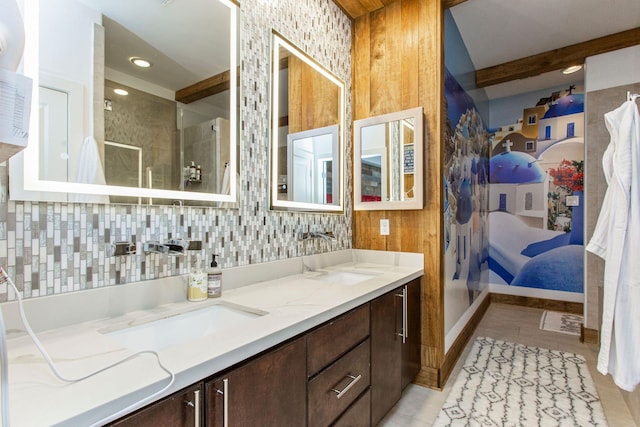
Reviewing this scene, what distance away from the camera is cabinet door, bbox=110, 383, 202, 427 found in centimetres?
61

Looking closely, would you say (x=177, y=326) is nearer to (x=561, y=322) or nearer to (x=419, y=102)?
(x=419, y=102)

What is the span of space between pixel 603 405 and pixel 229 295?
238 cm

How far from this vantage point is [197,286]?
1.27 m

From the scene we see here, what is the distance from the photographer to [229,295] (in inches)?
53.6

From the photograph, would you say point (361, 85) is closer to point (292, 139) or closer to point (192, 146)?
point (292, 139)

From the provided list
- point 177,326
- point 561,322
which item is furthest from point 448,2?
point 561,322

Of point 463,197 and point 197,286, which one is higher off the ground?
point 463,197

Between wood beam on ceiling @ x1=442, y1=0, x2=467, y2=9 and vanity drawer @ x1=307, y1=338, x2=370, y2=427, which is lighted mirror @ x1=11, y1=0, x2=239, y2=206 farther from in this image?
wood beam on ceiling @ x1=442, y1=0, x2=467, y2=9

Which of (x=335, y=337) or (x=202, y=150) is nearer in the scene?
(x=335, y=337)

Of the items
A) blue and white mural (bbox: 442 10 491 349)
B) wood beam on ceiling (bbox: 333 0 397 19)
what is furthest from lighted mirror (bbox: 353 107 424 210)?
wood beam on ceiling (bbox: 333 0 397 19)

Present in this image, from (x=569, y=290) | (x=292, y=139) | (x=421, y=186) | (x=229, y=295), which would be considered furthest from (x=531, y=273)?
(x=229, y=295)

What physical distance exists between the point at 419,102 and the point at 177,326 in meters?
2.04

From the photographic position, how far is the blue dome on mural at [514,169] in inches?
159

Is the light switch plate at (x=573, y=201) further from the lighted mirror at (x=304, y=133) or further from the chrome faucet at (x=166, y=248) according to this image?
the chrome faucet at (x=166, y=248)
